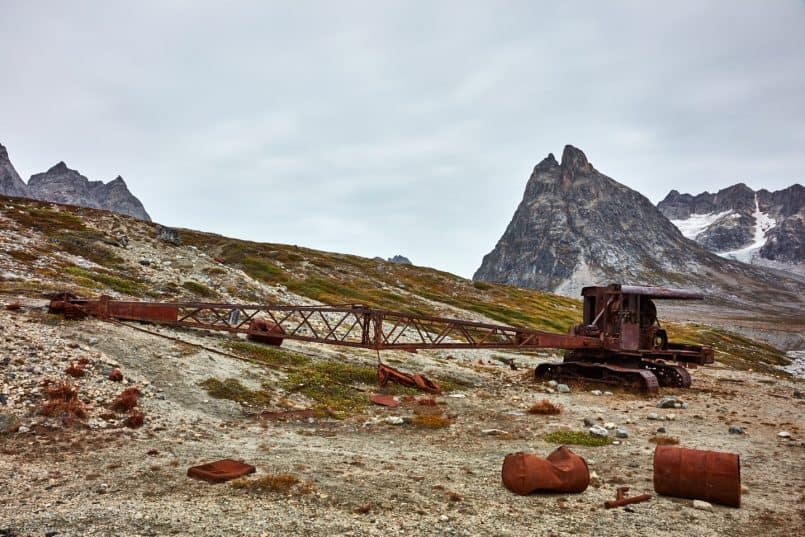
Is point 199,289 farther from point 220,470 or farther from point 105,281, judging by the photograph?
point 220,470

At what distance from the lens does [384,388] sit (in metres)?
19.7

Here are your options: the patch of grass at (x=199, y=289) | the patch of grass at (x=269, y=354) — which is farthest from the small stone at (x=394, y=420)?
the patch of grass at (x=199, y=289)

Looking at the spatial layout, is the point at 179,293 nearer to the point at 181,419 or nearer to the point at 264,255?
the point at 181,419

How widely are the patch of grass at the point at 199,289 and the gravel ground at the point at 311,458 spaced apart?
54.8 feet

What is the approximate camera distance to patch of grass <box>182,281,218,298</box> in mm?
36734

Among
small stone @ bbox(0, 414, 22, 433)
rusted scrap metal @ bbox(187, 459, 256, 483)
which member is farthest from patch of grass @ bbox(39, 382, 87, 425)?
rusted scrap metal @ bbox(187, 459, 256, 483)

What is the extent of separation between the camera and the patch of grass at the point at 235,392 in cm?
1562

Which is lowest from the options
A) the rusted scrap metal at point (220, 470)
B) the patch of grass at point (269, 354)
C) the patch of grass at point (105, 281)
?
the rusted scrap metal at point (220, 470)

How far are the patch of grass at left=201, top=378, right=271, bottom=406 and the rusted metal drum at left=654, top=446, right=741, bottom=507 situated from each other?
1152 cm

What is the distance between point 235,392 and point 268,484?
7.96 metres

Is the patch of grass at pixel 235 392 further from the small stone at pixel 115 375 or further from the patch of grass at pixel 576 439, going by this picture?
the patch of grass at pixel 576 439

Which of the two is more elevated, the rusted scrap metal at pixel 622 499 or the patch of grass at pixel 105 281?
the patch of grass at pixel 105 281

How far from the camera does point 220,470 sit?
9195 mm

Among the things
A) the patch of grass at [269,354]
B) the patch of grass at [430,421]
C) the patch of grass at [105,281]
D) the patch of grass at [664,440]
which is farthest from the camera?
the patch of grass at [105,281]
